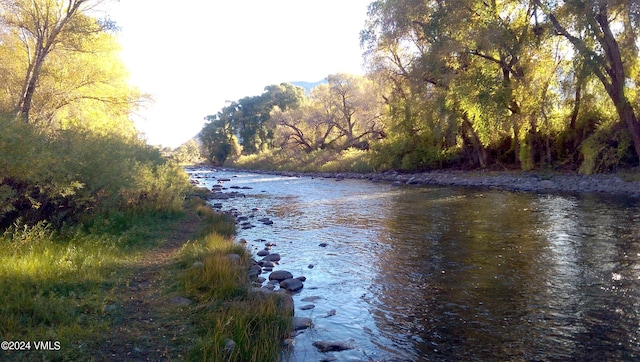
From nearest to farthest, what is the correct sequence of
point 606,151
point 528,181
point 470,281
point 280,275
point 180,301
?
1. point 180,301
2. point 470,281
3. point 280,275
4. point 606,151
5. point 528,181

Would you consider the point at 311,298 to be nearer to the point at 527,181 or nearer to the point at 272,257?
the point at 272,257

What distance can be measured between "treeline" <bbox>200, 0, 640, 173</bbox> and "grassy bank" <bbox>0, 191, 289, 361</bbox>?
21579mm

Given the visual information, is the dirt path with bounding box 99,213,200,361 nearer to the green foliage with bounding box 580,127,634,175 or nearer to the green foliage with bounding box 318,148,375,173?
the green foliage with bounding box 580,127,634,175

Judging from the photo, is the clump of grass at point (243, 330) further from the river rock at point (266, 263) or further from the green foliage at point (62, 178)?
the green foliage at point (62, 178)

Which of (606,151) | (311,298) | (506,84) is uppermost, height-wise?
(506,84)

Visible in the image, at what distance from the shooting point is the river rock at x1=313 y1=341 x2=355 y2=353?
5758 mm

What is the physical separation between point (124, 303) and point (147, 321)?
82cm

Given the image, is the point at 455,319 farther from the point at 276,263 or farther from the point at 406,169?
the point at 406,169

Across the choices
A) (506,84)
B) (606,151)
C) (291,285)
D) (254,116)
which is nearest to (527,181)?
(606,151)

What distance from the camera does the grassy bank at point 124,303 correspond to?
4848 mm

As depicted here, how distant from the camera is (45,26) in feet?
53.0

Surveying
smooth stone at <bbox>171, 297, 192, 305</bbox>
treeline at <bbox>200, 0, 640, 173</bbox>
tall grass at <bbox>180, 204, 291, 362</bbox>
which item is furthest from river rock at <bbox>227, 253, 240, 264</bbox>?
treeline at <bbox>200, 0, 640, 173</bbox>

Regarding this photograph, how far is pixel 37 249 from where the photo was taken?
24.4ft

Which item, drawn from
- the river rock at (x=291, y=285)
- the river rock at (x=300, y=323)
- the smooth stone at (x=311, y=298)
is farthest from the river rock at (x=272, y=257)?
the river rock at (x=300, y=323)
